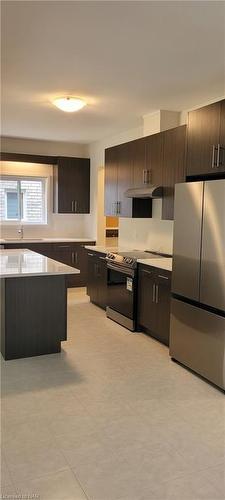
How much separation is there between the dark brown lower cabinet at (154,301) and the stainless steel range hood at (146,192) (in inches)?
32.7

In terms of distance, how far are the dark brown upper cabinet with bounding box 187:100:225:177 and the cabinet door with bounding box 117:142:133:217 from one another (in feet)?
5.38

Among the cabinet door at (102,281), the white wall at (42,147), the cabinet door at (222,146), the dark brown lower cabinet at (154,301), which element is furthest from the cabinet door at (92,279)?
the cabinet door at (222,146)

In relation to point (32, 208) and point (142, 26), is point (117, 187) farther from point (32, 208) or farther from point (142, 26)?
point (142, 26)

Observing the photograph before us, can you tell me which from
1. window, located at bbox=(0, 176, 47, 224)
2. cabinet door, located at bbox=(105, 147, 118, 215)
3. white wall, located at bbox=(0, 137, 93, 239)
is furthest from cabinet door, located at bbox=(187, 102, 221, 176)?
window, located at bbox=(0, 176, 47, 224)

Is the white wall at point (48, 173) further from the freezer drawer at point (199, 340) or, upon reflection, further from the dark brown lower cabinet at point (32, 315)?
the freezer drawer at point (199, 340)

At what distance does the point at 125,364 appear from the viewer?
12.4 feet

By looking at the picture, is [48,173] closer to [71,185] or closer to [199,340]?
[71,185]

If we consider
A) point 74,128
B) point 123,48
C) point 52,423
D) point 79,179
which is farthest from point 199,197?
point 79,179

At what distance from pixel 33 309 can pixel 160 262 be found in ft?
4.74

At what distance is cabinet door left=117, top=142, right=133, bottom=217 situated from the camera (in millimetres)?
5305

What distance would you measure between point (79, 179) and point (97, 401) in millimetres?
5112

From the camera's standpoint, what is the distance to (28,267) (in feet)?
12.6

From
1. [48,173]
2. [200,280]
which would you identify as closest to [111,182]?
[48,173]

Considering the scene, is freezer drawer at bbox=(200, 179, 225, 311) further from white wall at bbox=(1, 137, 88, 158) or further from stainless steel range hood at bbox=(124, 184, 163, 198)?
white wall at bbox=(1, 137, 88, 158)
